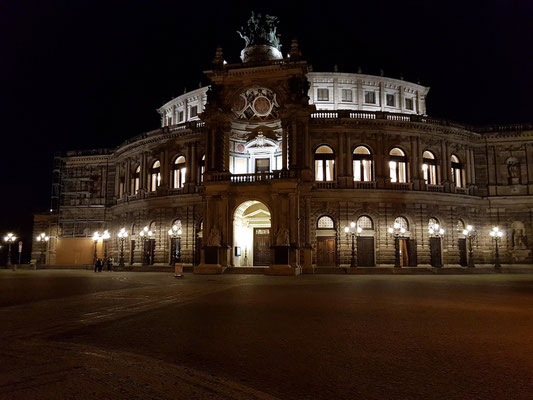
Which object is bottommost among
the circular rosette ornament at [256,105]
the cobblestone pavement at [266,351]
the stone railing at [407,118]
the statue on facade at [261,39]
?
the cobblestone pavement at [266,351]

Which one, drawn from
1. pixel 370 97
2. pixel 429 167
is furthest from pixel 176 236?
pixel 370 97

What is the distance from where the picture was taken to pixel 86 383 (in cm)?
600

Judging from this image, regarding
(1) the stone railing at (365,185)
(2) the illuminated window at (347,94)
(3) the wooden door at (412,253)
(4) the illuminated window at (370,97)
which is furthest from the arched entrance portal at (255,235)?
(4) the illuminated window at (370,97)

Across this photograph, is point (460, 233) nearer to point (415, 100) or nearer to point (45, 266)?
point (415, 100)

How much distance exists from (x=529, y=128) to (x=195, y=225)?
1441 inches

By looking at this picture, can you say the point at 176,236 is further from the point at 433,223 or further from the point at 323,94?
the point at 433,223

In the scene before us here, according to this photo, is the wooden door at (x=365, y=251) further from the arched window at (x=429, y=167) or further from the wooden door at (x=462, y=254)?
the wooden door at (x=462, y=254)

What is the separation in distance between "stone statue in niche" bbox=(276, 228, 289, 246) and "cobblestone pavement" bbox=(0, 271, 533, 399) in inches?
797

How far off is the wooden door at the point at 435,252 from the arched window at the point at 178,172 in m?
26.2

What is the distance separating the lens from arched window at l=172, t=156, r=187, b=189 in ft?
154

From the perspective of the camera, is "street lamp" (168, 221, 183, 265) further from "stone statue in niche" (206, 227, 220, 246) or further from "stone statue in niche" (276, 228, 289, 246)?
"stone statue in niche" (276, 228, 289, 246)

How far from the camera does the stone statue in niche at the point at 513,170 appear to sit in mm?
46203

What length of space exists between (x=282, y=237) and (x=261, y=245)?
341 inches

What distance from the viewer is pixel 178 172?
47.4 meters
